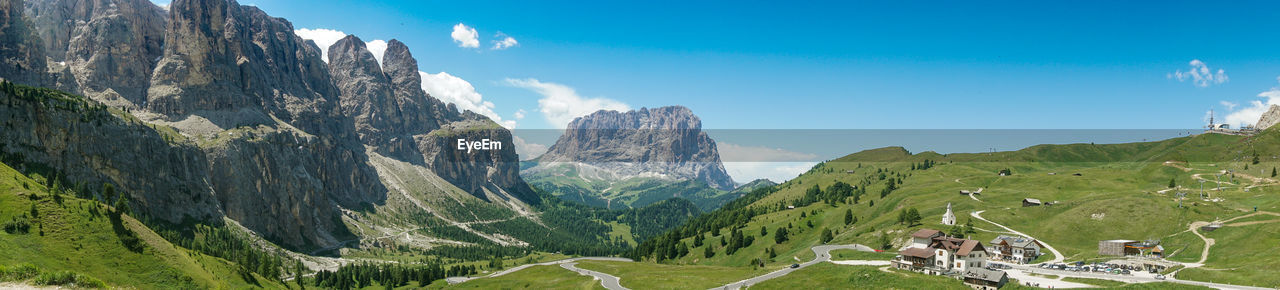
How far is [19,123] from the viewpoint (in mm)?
139625

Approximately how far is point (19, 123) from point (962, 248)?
19828 centimetres

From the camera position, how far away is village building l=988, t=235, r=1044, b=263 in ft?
310

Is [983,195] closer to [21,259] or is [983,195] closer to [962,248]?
[962,248]

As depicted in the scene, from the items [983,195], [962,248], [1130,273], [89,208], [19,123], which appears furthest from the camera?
[983,195]

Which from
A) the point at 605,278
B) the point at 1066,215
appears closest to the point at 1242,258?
the point at 1066,215

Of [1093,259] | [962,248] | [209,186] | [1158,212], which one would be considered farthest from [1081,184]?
[209,186]

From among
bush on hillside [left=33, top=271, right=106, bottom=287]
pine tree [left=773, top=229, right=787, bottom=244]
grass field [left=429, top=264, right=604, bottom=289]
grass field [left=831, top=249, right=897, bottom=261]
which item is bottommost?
grass field [left=429, top=264, right=604, bottom=289]

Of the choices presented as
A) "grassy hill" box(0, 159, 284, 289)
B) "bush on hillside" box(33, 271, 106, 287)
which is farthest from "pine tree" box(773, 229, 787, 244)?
"bush on hillside" box(33, 271, 106, 287)

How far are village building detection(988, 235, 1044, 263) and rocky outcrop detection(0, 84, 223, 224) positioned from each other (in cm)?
17812

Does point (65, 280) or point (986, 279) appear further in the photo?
point (986, 279)

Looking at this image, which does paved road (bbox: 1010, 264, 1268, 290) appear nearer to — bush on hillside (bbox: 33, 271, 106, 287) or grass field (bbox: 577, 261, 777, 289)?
grass field (bbox: 577, 261, 777, 289)

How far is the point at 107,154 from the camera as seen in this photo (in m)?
163

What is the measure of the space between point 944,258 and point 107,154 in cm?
20396

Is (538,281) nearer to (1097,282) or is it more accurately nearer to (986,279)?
(986,279)
